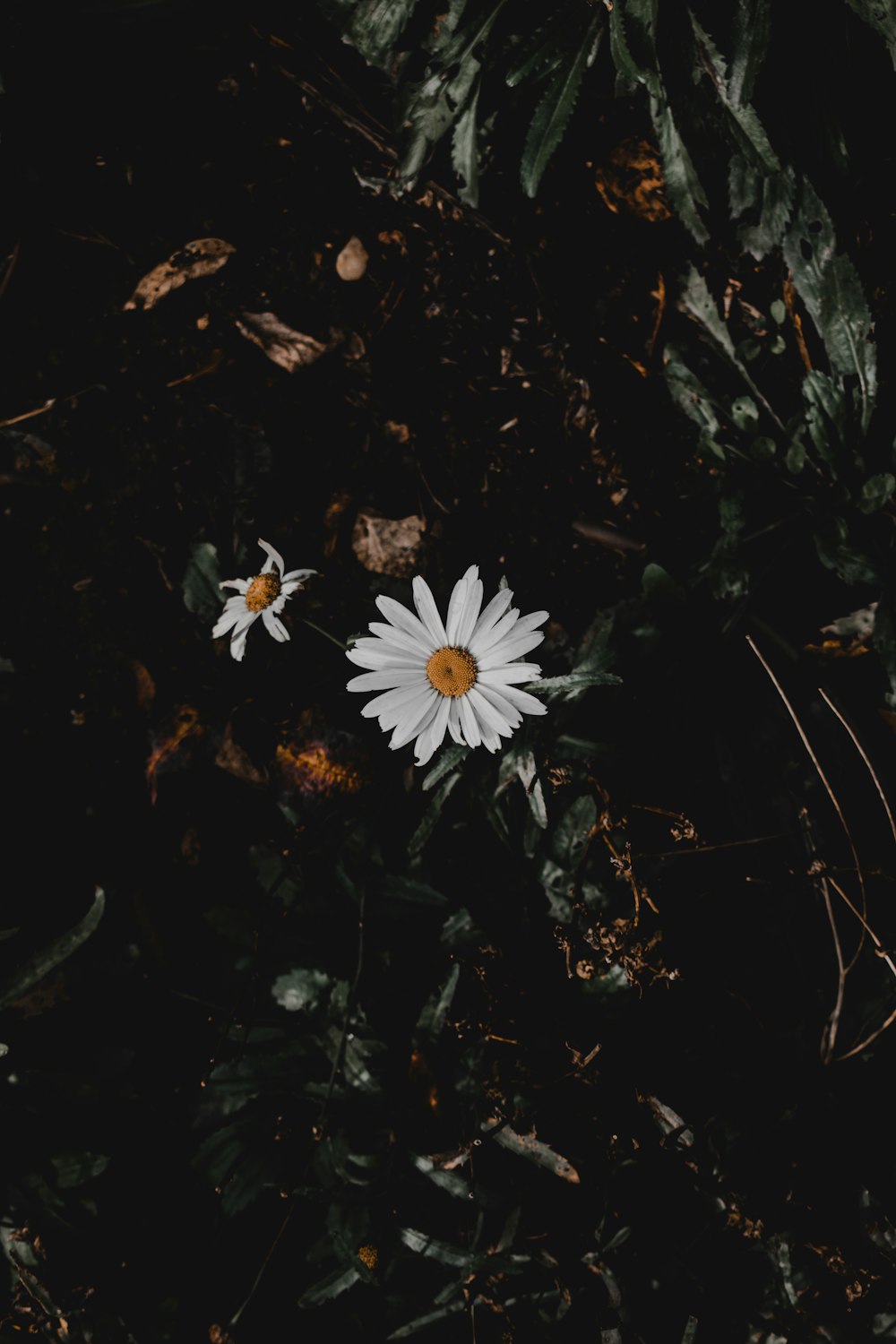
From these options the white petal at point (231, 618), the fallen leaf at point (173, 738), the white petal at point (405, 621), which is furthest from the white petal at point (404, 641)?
the fallen leaf at point (173, 738)

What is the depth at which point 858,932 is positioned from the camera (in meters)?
1.64

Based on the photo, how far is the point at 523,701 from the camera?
120 centimetres

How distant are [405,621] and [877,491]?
2.89ft

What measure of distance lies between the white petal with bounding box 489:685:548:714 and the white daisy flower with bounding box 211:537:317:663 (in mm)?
416

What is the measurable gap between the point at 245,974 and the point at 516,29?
1.73 metres

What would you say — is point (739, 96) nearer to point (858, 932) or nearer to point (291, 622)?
point (291, 622)

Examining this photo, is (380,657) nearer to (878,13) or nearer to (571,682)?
(571,682)

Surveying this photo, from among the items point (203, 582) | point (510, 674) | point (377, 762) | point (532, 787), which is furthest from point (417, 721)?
point (203, 582)

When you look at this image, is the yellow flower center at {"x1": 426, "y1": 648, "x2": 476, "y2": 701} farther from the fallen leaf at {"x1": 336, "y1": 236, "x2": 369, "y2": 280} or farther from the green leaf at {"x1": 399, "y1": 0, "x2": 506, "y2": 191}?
the fallen leaf at {"x1": 336, "y1": 236, "x2": 369, "y2": 280}

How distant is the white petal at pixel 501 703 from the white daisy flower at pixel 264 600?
1.23 ft

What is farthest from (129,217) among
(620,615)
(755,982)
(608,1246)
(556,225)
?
(608,1246)

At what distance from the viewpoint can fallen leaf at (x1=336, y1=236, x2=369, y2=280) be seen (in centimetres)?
187

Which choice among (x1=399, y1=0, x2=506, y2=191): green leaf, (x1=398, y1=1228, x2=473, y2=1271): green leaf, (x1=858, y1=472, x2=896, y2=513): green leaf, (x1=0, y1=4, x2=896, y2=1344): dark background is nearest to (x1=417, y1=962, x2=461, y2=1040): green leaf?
(x1=0, y1=4, x2=896, y2=1344): dark background

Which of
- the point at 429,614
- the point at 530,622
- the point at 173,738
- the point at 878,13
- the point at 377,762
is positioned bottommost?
the point at 173,738
